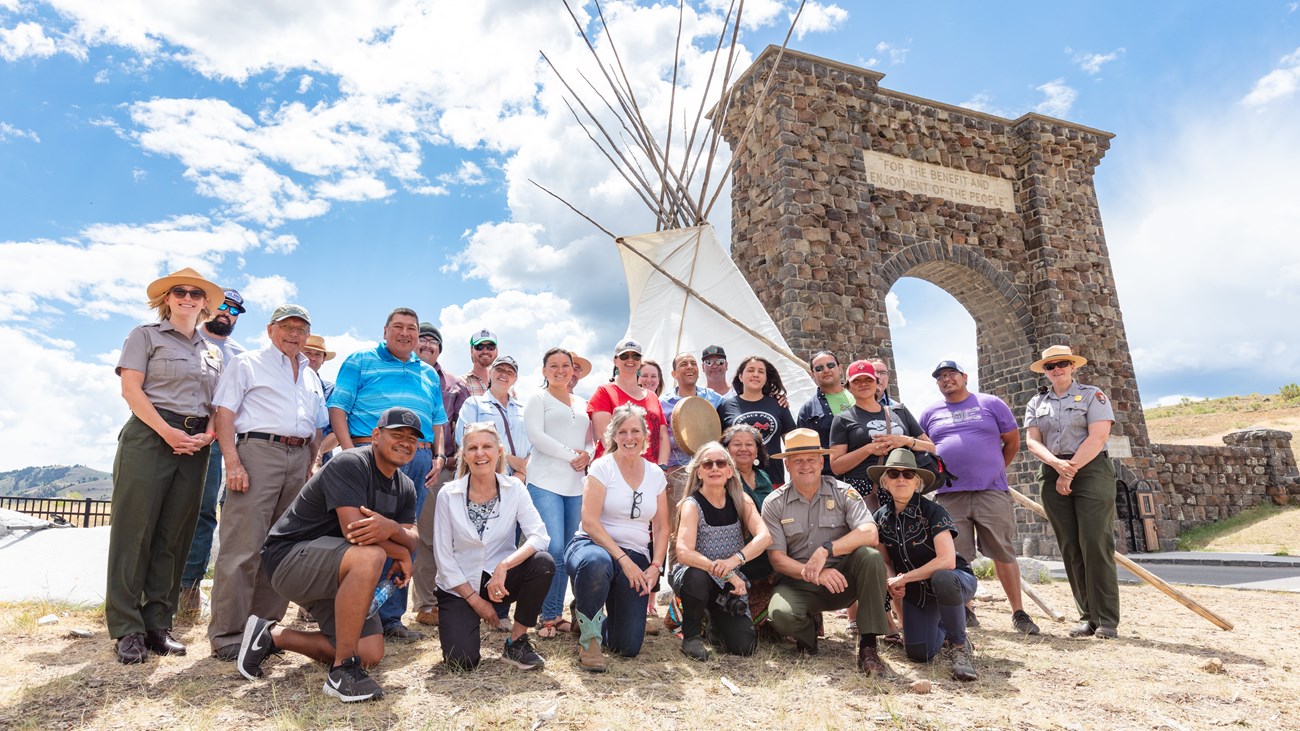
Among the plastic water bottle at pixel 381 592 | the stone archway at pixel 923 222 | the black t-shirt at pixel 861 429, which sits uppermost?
the stone archway at pixel 923 222

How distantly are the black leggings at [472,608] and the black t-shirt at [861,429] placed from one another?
5.86 ft

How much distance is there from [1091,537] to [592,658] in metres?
2.90

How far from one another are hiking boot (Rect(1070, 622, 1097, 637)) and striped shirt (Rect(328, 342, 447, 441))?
368cm

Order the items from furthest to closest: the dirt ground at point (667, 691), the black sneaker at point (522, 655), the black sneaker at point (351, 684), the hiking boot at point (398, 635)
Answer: the hiking boot at point (398, 635), the black sneaker at point (522, 655), the black sneaker at point (351, 684), the dirt ground at point (667, 691)

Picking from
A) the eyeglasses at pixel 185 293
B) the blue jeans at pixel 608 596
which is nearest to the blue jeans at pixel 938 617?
the blue jeans at pixel 608 596

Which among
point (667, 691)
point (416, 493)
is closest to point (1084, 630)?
point (667, 691)

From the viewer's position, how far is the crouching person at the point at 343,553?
109 inches

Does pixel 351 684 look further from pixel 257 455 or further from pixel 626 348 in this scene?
pixel 626 348

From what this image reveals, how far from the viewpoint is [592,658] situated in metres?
3.06

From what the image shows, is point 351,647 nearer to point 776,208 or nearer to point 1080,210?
point 776,208

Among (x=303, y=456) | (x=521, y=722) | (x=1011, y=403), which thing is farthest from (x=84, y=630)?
(x=1011, y=403)

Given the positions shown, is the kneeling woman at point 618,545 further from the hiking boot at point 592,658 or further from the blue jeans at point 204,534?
the blue jeans at point 204,534

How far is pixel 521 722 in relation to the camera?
2.45 m

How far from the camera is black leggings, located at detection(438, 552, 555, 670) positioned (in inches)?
120
